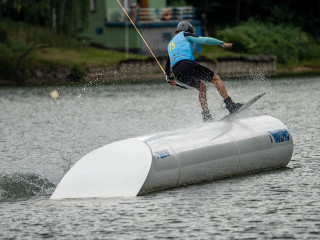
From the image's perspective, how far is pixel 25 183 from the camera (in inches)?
583

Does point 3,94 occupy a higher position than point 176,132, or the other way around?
point 176,132

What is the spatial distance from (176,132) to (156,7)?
176 feet

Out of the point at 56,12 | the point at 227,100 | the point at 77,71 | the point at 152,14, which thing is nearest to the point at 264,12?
the point at 152,14

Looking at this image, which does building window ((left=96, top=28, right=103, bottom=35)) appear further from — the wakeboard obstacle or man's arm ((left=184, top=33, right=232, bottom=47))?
the wakeboard obstacle

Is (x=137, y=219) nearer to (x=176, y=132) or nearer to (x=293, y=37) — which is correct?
(x=176, y=132)

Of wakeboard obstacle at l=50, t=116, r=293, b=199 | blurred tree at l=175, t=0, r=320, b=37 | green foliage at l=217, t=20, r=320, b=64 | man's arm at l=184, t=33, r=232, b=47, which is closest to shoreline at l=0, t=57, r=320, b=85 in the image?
green foliage at l=217, t=20, r=320, b=64

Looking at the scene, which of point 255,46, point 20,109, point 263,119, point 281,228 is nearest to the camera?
point 281,228

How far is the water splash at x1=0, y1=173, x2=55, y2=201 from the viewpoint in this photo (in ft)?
45.5

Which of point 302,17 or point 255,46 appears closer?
point 255,46

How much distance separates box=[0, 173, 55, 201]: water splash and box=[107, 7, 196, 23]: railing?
154 ft

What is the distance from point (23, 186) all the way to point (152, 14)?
4964 centimetres

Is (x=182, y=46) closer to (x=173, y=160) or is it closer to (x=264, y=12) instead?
(x=173, y=160)

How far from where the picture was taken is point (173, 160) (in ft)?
44.7

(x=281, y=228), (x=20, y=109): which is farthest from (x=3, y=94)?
(x=281, y=228)
